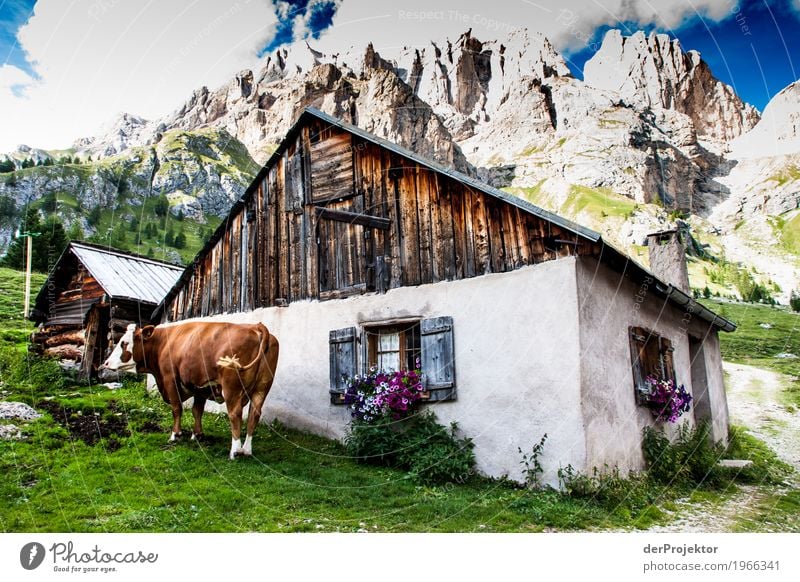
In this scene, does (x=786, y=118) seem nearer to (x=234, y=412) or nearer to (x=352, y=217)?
(x=352, y=217)

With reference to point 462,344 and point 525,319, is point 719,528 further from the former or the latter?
point 462,344

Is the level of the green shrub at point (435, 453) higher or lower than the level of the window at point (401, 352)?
lower

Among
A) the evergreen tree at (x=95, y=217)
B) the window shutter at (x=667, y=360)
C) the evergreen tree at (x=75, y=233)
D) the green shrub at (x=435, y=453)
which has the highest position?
the evergreen tree at (x=95, y=217)

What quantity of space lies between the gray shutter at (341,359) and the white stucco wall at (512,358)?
374 millimetres

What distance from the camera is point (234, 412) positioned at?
7.10 m

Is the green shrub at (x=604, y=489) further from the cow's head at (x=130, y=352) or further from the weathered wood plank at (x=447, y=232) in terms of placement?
the cow's head at (x=130, y=352)

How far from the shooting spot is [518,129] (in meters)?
108

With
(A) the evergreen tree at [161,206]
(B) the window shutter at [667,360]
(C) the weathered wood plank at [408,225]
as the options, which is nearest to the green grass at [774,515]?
(B) the window shutter at [667,360]

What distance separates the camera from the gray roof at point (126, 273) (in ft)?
47.6

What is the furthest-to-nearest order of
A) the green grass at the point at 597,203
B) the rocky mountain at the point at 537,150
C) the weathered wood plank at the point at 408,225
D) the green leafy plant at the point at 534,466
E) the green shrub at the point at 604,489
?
1. the green grass at the point at 597,203
2. the rocky mountain at the point at 537,150
3. the weathered wood plank at the point at 408,225
4. the green leafy plant at the point at 534,466
5. the green shrub at the point at 604,489

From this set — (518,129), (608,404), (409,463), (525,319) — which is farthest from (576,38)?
(518,129)

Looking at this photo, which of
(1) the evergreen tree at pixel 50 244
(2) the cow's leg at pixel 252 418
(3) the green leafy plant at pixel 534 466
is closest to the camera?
(3) the green leafy plant at pixel 534 466

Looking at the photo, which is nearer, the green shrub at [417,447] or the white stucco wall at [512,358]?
the white stucco wall at [512,358]

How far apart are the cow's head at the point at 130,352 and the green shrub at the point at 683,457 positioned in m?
8.08
